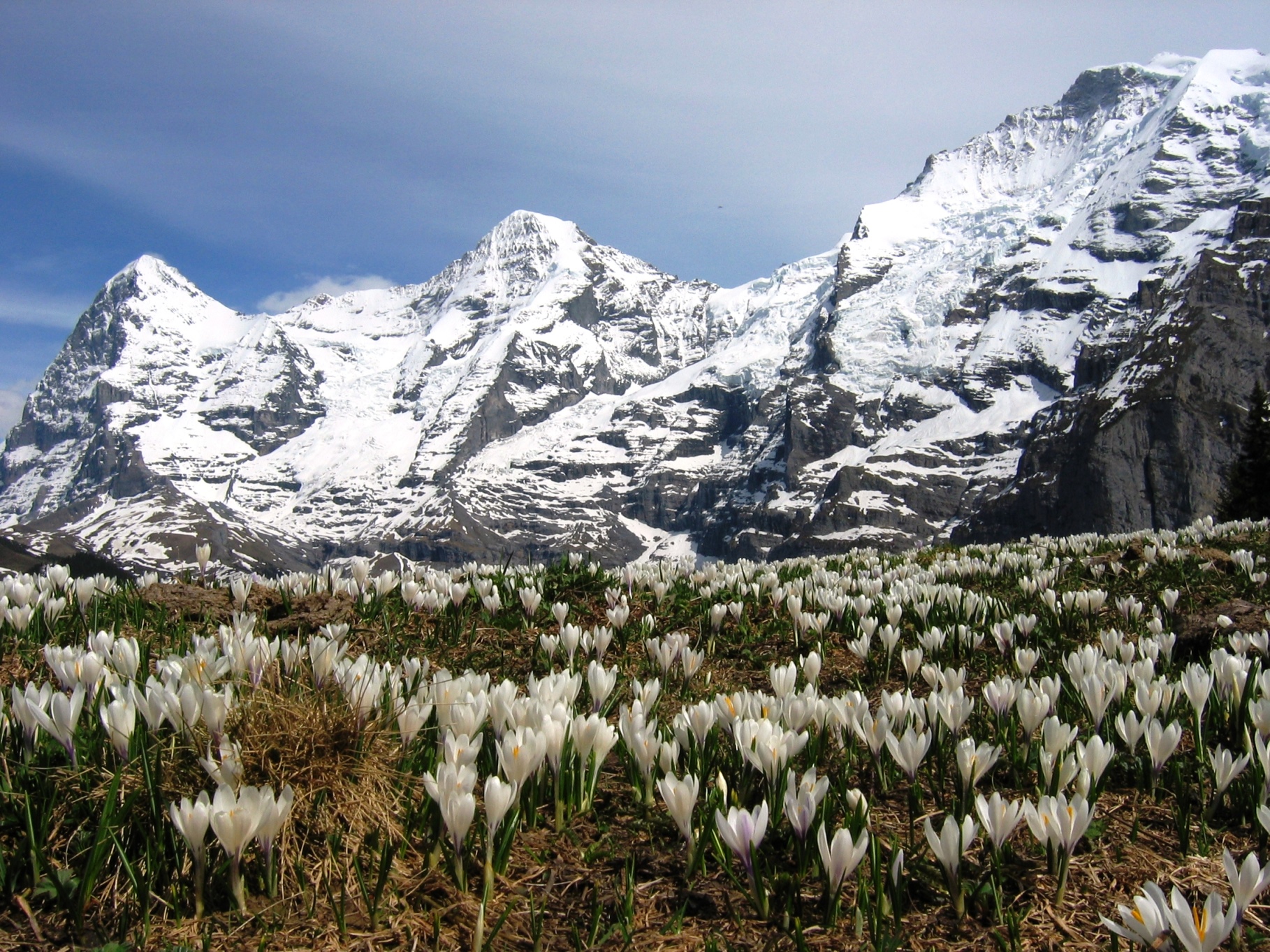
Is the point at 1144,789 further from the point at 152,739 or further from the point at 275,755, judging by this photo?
the point at 152,739

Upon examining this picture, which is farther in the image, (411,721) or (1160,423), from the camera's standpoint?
(1160,423)

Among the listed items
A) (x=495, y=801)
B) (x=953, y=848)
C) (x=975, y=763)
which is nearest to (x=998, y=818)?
(x=953, y=848)

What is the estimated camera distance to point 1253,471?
144 ft

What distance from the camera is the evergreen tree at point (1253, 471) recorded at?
39.0m

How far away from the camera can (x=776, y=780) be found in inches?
116

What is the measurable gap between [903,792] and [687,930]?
1445 mm

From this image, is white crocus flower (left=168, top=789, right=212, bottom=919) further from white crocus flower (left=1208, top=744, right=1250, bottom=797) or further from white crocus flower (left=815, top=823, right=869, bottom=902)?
white crocus flower (left=1208, top=744, right=1250, bottom=797)

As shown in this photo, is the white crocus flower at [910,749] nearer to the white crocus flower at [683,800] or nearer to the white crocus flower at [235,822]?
the white crocus flower at [683,800]

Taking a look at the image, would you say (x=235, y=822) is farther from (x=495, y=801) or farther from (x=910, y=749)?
(x=910, y=749)

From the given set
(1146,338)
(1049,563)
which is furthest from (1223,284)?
(1049,563)

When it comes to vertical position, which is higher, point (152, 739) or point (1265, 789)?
point (152, 739)

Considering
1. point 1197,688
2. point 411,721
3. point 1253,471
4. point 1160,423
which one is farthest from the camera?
point 1160,423

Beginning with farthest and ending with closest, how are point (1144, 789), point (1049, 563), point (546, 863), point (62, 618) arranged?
1. point (1049, 563)
2. point (62, 618)
3. point (1144, 789)
4. point (546, 863)

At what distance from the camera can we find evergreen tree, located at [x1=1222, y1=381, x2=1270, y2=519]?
3903 centimetres
